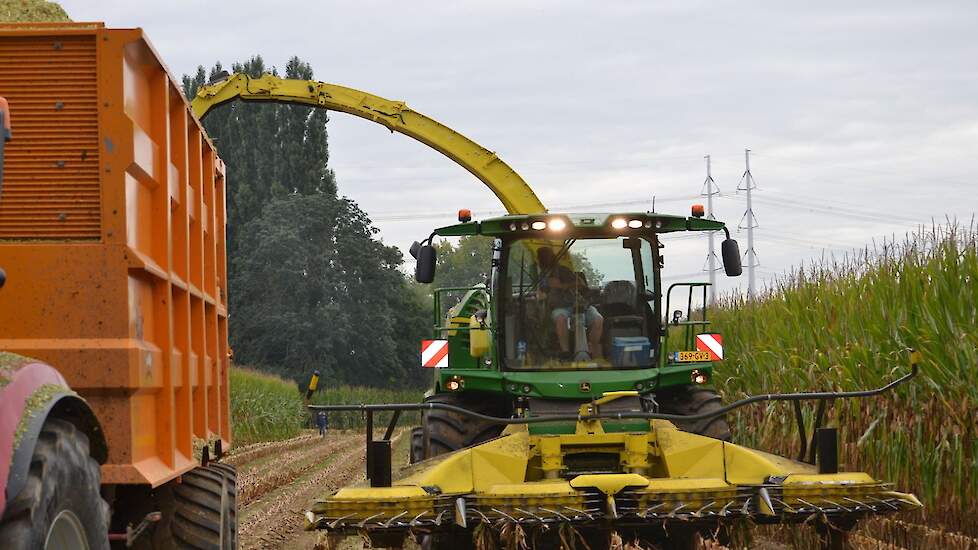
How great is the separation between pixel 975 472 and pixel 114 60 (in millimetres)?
5877

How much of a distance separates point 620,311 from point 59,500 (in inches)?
231

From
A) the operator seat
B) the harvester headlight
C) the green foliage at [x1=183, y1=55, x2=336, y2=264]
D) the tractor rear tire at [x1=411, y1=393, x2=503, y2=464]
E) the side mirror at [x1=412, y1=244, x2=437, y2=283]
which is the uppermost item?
the green foliage at [x1=183, y1=55, x2=336, y2=264]

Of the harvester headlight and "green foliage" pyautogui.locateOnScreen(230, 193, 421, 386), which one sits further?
"green foliage" pyautogui.locateOnScreen(230, 193, 421, 386)

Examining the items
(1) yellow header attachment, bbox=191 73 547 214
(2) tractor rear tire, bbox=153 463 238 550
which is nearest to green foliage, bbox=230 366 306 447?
(1) yellow header attachment, bbox=191 73 547 214

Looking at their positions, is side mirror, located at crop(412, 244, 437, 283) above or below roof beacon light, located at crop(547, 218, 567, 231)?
below

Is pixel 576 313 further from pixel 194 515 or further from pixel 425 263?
pixel 194 515

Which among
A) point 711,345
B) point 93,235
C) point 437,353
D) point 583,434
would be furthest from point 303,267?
point 93,235

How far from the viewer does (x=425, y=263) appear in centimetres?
916

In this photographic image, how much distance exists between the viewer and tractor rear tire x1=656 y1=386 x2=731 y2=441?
9156mm

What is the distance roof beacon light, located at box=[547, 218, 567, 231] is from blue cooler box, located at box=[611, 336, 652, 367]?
910mm

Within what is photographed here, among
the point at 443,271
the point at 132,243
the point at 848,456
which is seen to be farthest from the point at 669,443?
the point at 443,271

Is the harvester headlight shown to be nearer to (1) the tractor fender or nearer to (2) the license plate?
(2) the license plate

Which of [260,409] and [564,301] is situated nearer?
[564,301]

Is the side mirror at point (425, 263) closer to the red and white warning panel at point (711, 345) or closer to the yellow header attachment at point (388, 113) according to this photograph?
the red and white warning panel at point (711, 345)
